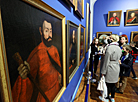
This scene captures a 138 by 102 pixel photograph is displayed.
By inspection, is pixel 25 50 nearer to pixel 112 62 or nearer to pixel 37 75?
pixel 37 75

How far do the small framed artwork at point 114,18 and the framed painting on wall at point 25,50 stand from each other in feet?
26.5

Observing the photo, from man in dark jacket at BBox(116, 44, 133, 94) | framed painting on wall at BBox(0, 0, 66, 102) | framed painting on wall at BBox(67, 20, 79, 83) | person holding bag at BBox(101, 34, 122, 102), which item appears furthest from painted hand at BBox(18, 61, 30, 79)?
man in dark jacket at BBox(116, 44, 133, 94)

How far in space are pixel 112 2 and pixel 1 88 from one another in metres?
9.40

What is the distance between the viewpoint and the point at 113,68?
239cm

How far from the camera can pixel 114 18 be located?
23.8 feet

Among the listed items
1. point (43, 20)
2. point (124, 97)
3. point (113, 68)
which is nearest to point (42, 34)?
point (43, 20)

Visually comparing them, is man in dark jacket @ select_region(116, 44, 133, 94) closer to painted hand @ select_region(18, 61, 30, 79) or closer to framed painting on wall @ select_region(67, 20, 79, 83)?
framed painting on wall @ select_region(67, 20, 79, 83)

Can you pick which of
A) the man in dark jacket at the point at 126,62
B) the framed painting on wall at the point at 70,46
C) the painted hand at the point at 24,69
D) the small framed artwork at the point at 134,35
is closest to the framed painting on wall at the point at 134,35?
the small framed artwork at the point at 134,35

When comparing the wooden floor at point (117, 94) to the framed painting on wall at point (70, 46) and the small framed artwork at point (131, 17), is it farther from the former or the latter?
the small framed artwork at point (131, 17)

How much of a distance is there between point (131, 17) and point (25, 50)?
8835 millimetres

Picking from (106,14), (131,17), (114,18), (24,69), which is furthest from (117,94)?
(106,14)

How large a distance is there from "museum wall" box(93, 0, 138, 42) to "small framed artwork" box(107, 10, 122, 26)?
0.92 ft

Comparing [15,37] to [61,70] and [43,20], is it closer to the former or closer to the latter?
[43,20]

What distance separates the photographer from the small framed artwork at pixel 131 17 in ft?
22.0
